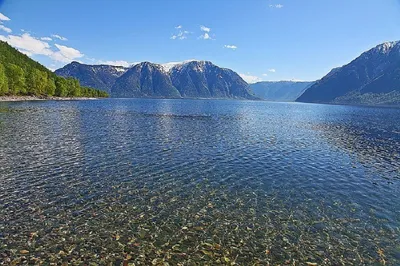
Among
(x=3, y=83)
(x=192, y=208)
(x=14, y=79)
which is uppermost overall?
(x=14, y=79)

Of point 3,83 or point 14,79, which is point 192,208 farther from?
point 14,79

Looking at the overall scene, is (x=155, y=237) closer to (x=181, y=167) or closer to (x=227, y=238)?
(x=227, y=238)

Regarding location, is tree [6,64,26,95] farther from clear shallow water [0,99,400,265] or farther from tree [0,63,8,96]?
clear shallow water [0,99,400,265]

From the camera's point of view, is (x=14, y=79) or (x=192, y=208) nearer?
(x=192, y=208)

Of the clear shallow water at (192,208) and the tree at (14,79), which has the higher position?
the tree at (14,79)

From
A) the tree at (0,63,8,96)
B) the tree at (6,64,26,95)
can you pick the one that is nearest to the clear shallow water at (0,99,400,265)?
the tree at (0,63,8,96)

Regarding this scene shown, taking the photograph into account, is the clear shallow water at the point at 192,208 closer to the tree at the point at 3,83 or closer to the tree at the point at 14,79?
the tree at the point at 3,83

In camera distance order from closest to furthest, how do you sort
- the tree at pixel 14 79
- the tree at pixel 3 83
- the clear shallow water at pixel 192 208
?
the clear shallow water at pixel 192 208, the tree at pixel 3 83, the tree at pixel 14 79

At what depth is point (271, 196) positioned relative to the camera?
2717 centimetres

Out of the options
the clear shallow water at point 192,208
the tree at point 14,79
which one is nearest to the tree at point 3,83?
the tree at point 14,79

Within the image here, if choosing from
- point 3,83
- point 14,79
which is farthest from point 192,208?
point 14,79

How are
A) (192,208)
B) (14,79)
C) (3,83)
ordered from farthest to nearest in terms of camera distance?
(14,79) → (3,83) → (192,208)

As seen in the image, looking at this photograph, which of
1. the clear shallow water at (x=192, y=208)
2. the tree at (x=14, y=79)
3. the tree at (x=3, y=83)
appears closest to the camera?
the clear shallow water at (x=192, y=208)

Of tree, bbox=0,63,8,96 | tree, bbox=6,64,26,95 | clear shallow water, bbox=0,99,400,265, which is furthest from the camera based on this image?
tree, bbox=6,64,26,95
